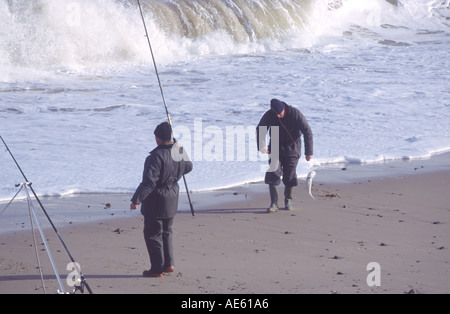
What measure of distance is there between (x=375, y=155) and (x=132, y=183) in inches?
152

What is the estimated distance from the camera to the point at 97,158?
408 inches

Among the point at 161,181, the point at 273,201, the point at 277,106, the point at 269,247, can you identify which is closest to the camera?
the point at 161,181

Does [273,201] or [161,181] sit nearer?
[161,181]

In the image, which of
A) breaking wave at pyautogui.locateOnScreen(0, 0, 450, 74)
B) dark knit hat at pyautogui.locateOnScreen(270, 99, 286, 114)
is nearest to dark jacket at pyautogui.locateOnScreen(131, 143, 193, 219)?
dark knit hat at pyautogui.locateOnScreen(270, 99, 286, 114)

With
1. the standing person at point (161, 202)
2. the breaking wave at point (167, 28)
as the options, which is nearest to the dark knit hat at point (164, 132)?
the standing person at point (161, 202)

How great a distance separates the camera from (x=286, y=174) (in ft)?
27.2

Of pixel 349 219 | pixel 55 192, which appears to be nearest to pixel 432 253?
pixel 349 219

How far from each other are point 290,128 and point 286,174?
0.53 m

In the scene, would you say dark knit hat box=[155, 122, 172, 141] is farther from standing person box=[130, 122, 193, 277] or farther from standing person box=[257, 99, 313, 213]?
standing person box=[257, 99, 313, 213]

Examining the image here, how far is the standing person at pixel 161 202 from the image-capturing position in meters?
5.65

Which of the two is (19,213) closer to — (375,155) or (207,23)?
(375,155)

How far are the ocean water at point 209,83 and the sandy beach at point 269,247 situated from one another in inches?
57.1

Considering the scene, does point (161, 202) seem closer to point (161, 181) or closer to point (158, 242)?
point (161, 181)

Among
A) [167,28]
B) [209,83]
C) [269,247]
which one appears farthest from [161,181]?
[167,28]
